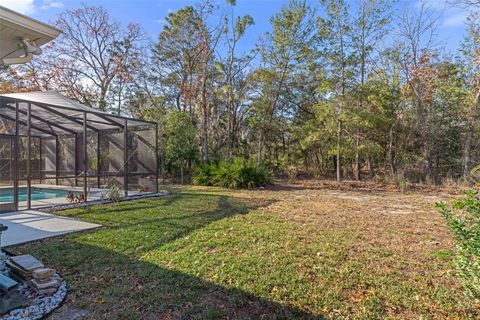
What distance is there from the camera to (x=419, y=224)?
4871 millimetres

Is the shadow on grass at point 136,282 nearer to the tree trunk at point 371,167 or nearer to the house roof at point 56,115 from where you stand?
the house roof at point 56,115

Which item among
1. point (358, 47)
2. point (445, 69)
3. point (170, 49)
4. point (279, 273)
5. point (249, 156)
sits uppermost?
point (170, 49)

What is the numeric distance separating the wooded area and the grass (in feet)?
23.0

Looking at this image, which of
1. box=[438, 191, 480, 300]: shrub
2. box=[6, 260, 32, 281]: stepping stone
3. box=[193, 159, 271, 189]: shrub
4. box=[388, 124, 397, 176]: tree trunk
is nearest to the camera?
box=[438, 191, 480, 300]: shrub

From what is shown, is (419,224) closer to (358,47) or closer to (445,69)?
(445,69)

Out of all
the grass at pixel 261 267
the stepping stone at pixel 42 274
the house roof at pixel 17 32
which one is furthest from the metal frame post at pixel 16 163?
the stepping stone at pixel 42 274

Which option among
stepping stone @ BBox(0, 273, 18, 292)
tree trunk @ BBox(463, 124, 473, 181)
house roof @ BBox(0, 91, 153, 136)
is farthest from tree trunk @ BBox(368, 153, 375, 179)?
stepping stone @ BBox(0, 273, 18, 292)

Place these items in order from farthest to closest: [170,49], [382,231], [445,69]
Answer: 1. [170,49]
2. [445,69]
3. [382,231]

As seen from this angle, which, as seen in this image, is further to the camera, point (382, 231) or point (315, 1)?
point (315, 1)

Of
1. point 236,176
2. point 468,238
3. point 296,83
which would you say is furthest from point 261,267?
point 296,83

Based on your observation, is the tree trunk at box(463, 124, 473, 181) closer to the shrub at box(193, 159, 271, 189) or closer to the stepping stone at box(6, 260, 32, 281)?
the shrub at box(193, 159, 271, 189)

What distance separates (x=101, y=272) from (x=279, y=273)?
190cm

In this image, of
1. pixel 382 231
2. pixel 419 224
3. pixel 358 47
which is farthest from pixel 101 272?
pixel 358 47

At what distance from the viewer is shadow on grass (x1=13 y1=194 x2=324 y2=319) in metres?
2.19
